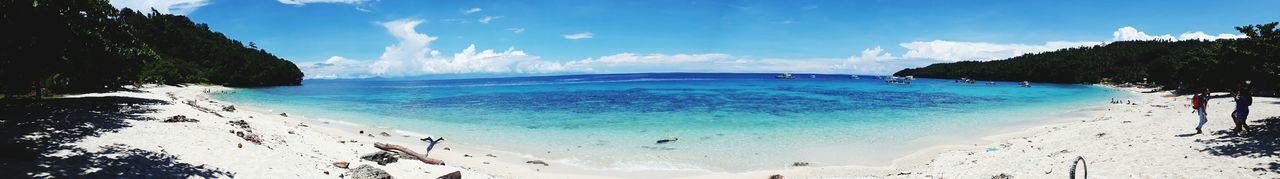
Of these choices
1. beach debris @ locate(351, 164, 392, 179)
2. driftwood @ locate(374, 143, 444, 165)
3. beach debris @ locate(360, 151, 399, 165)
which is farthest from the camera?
driftwood @ locate(374, 143, 444, 165)

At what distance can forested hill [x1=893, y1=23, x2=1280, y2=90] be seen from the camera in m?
15.4

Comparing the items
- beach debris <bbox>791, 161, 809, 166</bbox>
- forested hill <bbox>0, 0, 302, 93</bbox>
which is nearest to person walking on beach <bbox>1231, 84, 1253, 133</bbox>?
beach debris <bbox>791, 161, 809, 166</bbox>

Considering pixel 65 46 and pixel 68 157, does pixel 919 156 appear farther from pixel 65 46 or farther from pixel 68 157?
pixel 65 46

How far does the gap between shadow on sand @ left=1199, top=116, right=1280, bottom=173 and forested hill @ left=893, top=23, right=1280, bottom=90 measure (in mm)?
1219

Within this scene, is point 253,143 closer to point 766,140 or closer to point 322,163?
point 322,163

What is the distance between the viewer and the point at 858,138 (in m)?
23.7

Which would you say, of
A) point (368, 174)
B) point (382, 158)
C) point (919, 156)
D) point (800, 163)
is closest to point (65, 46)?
point (382, 158)

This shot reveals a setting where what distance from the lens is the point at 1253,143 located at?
13336 millimetres

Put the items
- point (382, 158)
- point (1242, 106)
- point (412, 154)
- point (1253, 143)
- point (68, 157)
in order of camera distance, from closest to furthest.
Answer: point (68, 157), point (1253, 143), point (382, 158), point (1242, 106), point (412, 154)

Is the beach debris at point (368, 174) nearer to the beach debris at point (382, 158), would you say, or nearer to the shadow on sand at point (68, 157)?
the beach debris at point (382, 158)

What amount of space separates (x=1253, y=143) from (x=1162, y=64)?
78816mm

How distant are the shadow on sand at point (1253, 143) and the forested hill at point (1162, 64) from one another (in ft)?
4.00

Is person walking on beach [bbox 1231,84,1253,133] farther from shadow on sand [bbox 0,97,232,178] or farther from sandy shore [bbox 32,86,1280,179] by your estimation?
shadow on sand [bbox 0,97,232,178]

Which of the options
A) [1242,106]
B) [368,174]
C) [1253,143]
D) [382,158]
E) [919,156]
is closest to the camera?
[368,174]
